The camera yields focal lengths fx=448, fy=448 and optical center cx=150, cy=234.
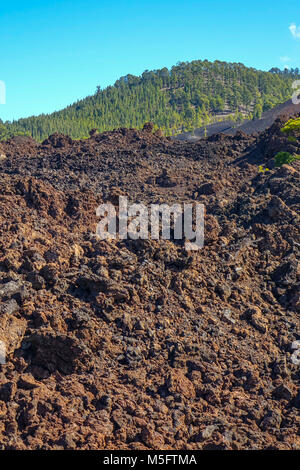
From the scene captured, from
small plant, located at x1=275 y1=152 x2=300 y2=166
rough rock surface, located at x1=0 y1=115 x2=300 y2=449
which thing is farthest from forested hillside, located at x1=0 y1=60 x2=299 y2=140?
rough rock surface, located at x1=0 y1=115 x2=300 y2=449

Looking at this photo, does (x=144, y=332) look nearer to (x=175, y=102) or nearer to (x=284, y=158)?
(x=284, y=158)

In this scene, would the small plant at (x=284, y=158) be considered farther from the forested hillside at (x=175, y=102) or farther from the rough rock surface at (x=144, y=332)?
the forested hillside at (x=175, y=102)

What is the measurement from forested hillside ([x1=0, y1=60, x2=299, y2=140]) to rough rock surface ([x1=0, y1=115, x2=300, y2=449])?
55.7 m

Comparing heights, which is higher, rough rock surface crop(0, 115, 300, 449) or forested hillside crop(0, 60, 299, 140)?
forested hillside crop(0, 60, 299, 140)

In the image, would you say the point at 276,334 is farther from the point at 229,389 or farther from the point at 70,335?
the point at 70,335

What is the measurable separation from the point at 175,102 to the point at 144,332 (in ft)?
280

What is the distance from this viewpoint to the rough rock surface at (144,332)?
6.76m

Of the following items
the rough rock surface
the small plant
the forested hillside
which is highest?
the forested hillside

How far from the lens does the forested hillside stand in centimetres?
7512

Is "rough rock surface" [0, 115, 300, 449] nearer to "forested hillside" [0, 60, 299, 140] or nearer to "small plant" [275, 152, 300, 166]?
"small plant" [275, 152, 300, 166]

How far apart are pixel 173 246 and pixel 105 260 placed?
198 cm

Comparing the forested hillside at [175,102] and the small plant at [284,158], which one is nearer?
the small plant at [284,158]

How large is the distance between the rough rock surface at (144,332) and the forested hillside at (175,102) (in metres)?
55.7

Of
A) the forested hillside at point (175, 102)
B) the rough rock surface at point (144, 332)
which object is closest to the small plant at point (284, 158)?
the rough rock surface at point (144, 332)
